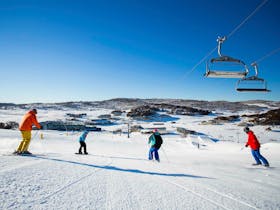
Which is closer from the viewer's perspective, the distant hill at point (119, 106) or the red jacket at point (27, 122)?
the red jacket at point (27, 122)

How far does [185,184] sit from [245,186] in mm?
1661

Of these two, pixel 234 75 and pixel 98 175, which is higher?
pixel 234 75

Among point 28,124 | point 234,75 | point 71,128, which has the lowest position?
point 71,128

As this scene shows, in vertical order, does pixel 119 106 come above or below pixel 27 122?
above

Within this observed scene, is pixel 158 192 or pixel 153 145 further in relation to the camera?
pixel 153 145

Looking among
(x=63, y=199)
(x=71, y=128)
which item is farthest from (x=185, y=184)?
(x=71, y=128)

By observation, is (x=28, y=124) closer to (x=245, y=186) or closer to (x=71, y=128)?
(x=245, y=186)

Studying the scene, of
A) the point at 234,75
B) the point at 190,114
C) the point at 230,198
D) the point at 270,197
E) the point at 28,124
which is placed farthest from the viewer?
the point at 190,114

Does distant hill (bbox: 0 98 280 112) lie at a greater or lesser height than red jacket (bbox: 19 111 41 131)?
greater

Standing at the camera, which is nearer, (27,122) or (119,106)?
(27,122)

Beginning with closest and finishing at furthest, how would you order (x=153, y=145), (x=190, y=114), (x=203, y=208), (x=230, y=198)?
(x=203, y=208)
(x=230, y=198)
(x=153, y=145)
(x=190, y=114)

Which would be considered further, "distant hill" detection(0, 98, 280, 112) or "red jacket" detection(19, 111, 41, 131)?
"distant hill" detection(0, 98, 280, 112)

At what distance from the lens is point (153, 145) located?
10195 mm

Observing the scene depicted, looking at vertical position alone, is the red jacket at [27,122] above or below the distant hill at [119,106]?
below
